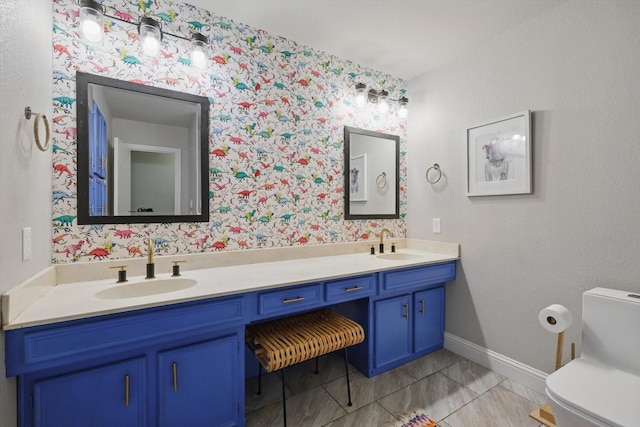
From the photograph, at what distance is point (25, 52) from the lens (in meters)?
1.18

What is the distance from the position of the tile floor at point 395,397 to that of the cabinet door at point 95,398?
2.09ft

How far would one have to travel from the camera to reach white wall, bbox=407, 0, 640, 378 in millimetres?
1560

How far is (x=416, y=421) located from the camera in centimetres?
160

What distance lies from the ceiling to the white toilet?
1738mm

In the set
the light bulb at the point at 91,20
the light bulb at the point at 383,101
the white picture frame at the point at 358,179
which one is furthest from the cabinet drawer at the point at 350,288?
the light bulb at the point at 91,20

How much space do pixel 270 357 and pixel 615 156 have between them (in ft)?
6.84

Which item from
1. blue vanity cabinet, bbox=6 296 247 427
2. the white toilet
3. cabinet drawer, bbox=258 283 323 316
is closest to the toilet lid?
the white toilet

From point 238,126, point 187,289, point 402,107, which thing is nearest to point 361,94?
point 402,107

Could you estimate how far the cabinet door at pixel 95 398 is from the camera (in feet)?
3.64

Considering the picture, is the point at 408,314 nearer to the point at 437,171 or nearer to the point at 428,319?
the point at 428,319

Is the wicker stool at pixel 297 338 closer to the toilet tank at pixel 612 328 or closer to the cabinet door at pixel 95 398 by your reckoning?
the cabinet door at pixel 95 398

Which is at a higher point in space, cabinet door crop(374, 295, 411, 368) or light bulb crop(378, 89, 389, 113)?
light bulb crop(378, 89, 389, 113)

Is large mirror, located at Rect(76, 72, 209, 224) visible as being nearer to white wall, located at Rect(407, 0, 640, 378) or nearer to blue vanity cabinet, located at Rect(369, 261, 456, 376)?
blue vanity cabinet, located at Rect(369, 261, 456, 376)

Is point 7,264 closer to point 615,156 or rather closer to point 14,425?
point 14,425
